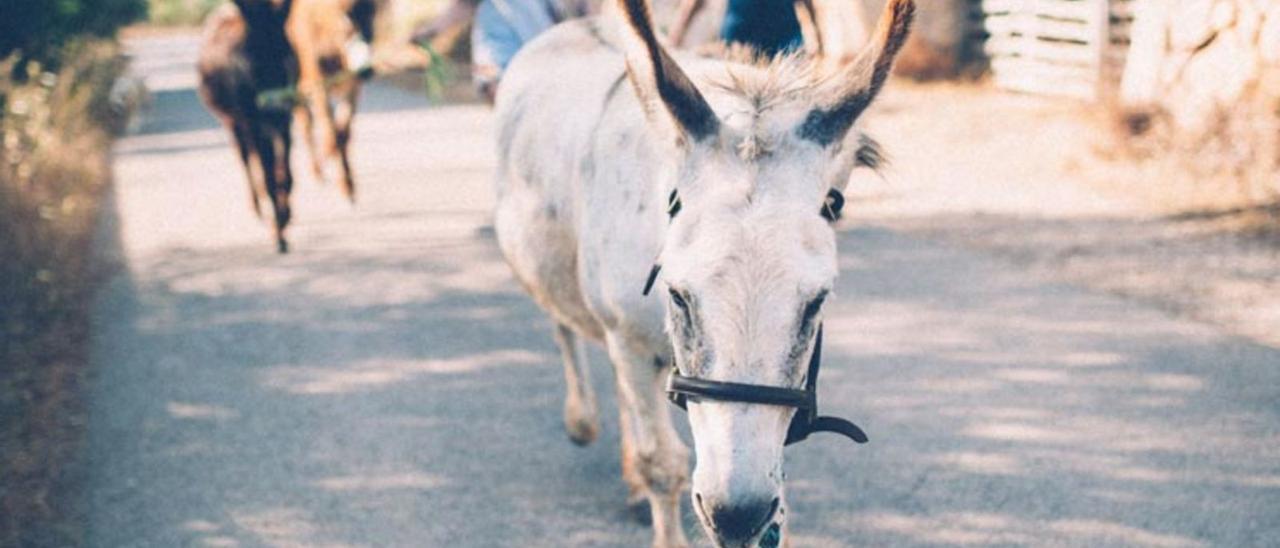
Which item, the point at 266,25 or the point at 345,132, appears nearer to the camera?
the point at 266,25

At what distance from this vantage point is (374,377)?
17.8ft

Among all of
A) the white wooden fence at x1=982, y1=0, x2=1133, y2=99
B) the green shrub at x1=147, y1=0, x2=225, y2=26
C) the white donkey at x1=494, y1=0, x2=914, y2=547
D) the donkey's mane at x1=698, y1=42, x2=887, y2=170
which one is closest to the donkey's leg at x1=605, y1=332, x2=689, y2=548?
the white donkey at x1=494, y1=0, x2=914, y2=547

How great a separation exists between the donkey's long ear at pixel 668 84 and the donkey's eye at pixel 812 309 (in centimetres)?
45

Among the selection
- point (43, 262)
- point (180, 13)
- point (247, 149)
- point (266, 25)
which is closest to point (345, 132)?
point (247, 149)

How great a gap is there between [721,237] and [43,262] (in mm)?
6120

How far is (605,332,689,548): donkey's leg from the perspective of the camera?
10.5 ft

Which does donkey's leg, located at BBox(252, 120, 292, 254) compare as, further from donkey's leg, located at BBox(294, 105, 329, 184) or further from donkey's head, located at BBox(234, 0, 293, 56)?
donkey's leg, located at BBox(294, 105, 329, 184)

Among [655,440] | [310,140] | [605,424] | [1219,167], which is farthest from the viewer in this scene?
[310,140]

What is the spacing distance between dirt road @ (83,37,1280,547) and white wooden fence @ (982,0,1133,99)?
4.87 metres

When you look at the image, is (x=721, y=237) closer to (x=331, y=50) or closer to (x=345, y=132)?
(x=331, y=50)

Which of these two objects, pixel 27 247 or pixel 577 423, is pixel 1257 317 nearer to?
pixel 577 423

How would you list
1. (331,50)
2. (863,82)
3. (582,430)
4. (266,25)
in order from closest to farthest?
(863,82) → (582,430) → (266,25) → (331,50)

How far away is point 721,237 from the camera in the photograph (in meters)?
2.20

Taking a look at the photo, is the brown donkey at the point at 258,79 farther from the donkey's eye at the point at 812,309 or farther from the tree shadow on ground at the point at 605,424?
the donkey's eye at the point at 812,309
